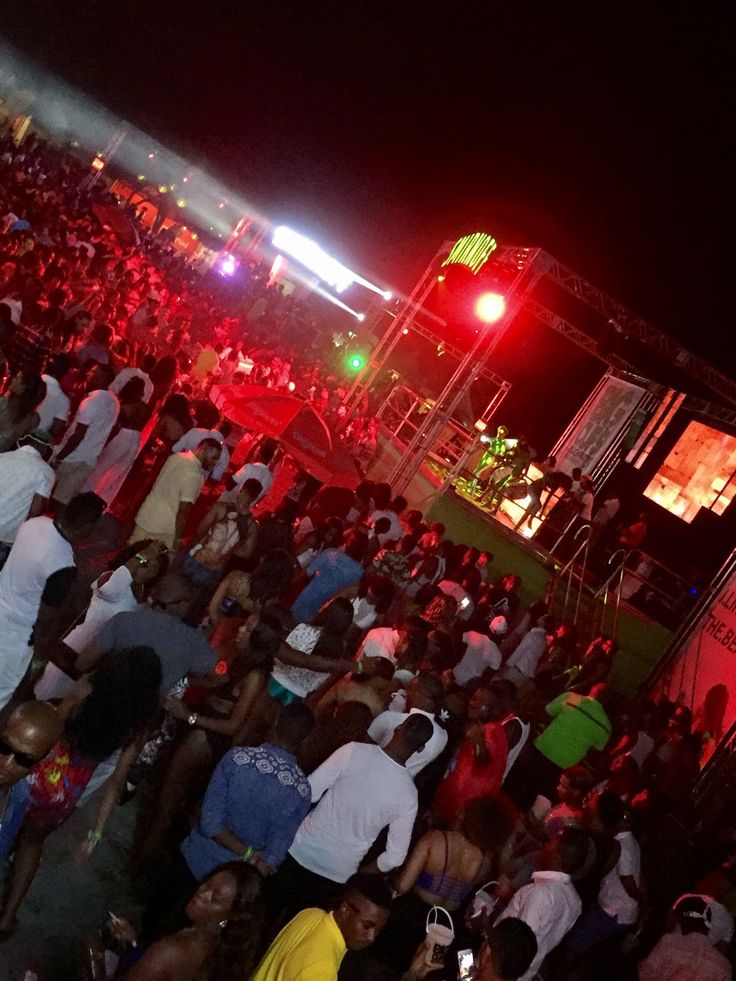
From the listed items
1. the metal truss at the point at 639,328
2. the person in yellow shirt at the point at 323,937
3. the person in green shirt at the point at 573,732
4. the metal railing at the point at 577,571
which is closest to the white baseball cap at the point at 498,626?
the person in green shirt at the point at 573,732

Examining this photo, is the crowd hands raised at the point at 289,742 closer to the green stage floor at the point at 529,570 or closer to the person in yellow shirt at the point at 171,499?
the person in yellow shirt at the point at 171,499

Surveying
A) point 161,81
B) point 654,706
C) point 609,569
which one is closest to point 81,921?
point 654,706

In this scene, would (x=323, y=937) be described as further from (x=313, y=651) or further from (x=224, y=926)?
(x=313, y=651)

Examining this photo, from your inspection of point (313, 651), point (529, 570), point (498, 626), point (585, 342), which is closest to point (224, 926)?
point (313, 651)

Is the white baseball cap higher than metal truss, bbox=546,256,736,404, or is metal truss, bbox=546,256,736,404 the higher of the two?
metal truss, bbox=546,256,736,404

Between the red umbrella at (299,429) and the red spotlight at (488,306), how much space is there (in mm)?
4150

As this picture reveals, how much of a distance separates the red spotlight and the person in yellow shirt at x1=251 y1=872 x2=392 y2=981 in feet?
34.6

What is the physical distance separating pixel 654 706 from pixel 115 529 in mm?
6894

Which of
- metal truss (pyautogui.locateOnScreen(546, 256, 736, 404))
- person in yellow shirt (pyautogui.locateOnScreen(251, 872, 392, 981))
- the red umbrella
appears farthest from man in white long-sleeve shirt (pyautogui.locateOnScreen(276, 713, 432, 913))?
metal truss (pyautogui.locateOnScreen(546, 256, 736, 404))

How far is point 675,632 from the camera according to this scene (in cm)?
1260

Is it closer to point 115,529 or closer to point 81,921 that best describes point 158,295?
point 115,529

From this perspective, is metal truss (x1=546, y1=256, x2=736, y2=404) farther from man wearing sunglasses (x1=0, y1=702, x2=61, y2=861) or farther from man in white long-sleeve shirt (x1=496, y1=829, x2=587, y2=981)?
man wearing sunglasses (x1=0, y1=702, x2=61, y2=861)

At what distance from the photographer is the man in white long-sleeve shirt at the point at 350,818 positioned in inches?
151

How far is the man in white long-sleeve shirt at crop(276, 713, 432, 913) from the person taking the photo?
12.6ft
